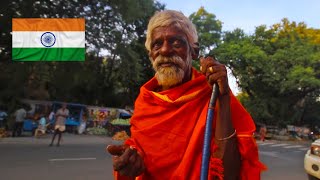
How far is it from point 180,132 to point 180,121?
0.15 ft

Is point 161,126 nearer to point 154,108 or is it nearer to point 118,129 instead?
point 154,108

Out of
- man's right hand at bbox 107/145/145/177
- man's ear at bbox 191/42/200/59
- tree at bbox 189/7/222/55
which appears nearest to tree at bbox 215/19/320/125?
tree at bbox 189/7/222/55

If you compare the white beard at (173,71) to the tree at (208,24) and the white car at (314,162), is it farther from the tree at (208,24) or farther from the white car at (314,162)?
the tree at (208,24)

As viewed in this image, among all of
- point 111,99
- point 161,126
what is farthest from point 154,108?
point 111,99

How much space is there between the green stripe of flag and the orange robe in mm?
14634

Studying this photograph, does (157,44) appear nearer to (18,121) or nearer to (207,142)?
(207,142)

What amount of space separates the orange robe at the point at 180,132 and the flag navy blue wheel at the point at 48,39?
46.1 ft

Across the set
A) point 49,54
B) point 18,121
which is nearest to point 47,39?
point 49,54

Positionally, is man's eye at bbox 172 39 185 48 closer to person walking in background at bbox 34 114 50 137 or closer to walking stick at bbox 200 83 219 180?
walking stick at bbox 200 83 219 180

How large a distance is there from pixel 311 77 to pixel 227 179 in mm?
30724

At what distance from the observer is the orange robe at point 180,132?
1688 millimetres

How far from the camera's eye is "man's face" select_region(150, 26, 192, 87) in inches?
77.9

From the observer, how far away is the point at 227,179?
166 cm

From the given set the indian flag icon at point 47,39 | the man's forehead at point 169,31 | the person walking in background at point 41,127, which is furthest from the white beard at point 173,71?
the person walking in background at point 41,127
